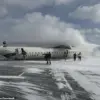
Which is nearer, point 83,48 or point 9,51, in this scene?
point 9,51

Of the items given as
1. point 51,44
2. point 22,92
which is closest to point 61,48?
point 51,44

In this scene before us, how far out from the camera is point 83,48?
82.2m

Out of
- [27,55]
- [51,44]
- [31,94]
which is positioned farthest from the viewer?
[51,44]

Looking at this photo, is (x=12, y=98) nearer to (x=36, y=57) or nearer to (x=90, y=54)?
(x=36, y=57)

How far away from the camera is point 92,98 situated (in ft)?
37.9

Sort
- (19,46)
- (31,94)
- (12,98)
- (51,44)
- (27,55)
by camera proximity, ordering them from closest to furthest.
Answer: (12,98)
(31,94)
(27,55)
(19,46)
(51,44)

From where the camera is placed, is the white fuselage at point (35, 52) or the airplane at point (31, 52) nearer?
the airplane at point (31, 52)

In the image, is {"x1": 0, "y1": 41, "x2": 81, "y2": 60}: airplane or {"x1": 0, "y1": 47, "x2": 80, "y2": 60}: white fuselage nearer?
{"x1": 0, "y1": 41, "x2": 81, "y2": 60}: airplane

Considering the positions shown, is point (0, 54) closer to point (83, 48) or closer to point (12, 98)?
point (83, 48)

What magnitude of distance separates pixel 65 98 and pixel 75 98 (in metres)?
0.42

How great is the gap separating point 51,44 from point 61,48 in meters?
4.20

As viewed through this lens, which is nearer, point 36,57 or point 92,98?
point 92,98

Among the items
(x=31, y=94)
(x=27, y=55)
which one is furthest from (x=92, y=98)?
(x=27, y=55)

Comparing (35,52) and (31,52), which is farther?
(35,52)
